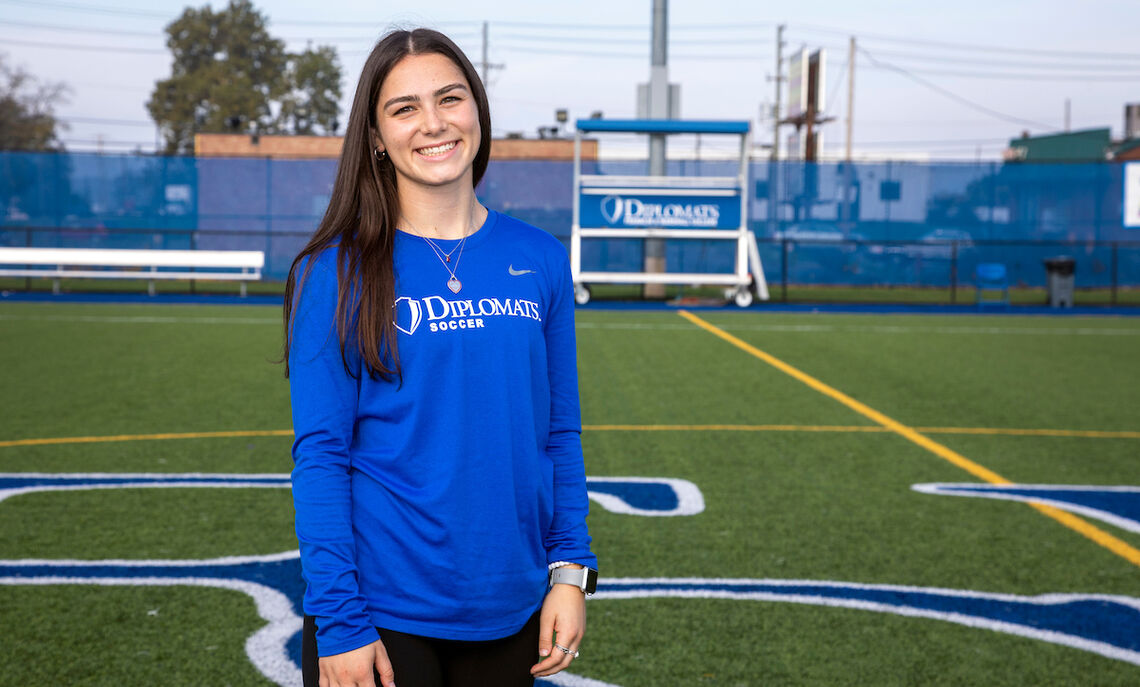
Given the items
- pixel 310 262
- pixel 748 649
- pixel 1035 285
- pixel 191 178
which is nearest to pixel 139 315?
pixel 191 178

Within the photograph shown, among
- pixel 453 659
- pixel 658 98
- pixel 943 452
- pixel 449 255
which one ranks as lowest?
pixel 943 452

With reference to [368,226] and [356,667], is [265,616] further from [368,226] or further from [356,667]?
[368,226]

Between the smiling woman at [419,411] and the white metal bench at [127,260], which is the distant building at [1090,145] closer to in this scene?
the white metal bench at [127,260]

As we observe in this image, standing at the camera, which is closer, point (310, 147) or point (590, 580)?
point (590, 580)

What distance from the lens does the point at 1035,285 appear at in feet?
83.4

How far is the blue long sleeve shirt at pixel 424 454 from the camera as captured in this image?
177 centimetres

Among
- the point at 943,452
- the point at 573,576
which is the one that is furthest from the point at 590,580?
the point at 943,452

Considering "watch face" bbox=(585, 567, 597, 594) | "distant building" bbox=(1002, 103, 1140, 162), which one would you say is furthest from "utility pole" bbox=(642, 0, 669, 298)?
"distant building" bbox=(1002, 103, 1140, 162)

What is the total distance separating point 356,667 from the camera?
5.56 feet

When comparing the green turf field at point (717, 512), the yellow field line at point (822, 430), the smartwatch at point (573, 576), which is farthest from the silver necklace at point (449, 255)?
the yellow field line at point (822, 430)

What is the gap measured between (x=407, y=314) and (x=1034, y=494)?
4893 millimetres

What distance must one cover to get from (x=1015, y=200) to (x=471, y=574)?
1036 inches

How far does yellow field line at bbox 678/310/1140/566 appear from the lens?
16.0ft

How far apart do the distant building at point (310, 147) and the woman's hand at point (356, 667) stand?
49022mm
